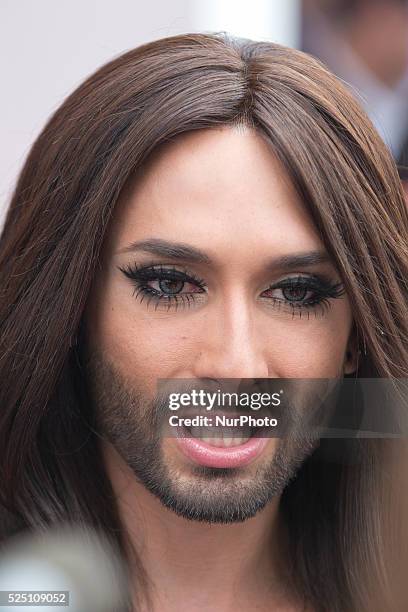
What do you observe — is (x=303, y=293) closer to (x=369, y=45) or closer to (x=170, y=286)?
(x=170, y=286)

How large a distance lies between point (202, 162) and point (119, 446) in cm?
48

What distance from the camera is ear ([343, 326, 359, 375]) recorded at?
4.51ft

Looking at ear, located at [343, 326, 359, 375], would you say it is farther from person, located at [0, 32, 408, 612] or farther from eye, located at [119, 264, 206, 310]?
eye, located at [119, 264, 206, 310]

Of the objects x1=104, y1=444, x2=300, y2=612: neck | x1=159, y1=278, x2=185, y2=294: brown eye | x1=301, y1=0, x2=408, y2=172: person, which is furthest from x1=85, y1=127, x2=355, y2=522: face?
x1=301, y1=0, x2=408, y2=172: person

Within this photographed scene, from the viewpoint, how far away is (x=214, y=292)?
4.16 feet

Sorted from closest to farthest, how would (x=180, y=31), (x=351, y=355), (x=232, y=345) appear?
1. (x=232, y=345)
2. (x=351, y=355)
3. (x=180, y=31)

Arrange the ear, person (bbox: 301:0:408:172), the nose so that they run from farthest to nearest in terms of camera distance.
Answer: person (bbox: 301:0:408:172)
the ear
the nose

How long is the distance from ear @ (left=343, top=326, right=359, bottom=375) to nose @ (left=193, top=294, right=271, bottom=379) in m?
0.18

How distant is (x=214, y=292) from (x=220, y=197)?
14cm

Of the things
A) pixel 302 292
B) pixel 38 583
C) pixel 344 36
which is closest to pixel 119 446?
pixel 38 583

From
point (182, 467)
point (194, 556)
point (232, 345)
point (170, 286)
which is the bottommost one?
point (194, 556)

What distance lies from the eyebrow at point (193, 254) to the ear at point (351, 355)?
151 millimetres

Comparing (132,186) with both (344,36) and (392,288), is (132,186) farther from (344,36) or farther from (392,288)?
(344,36)

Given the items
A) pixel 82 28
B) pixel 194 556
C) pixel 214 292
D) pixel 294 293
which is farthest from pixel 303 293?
pixel 82 28
